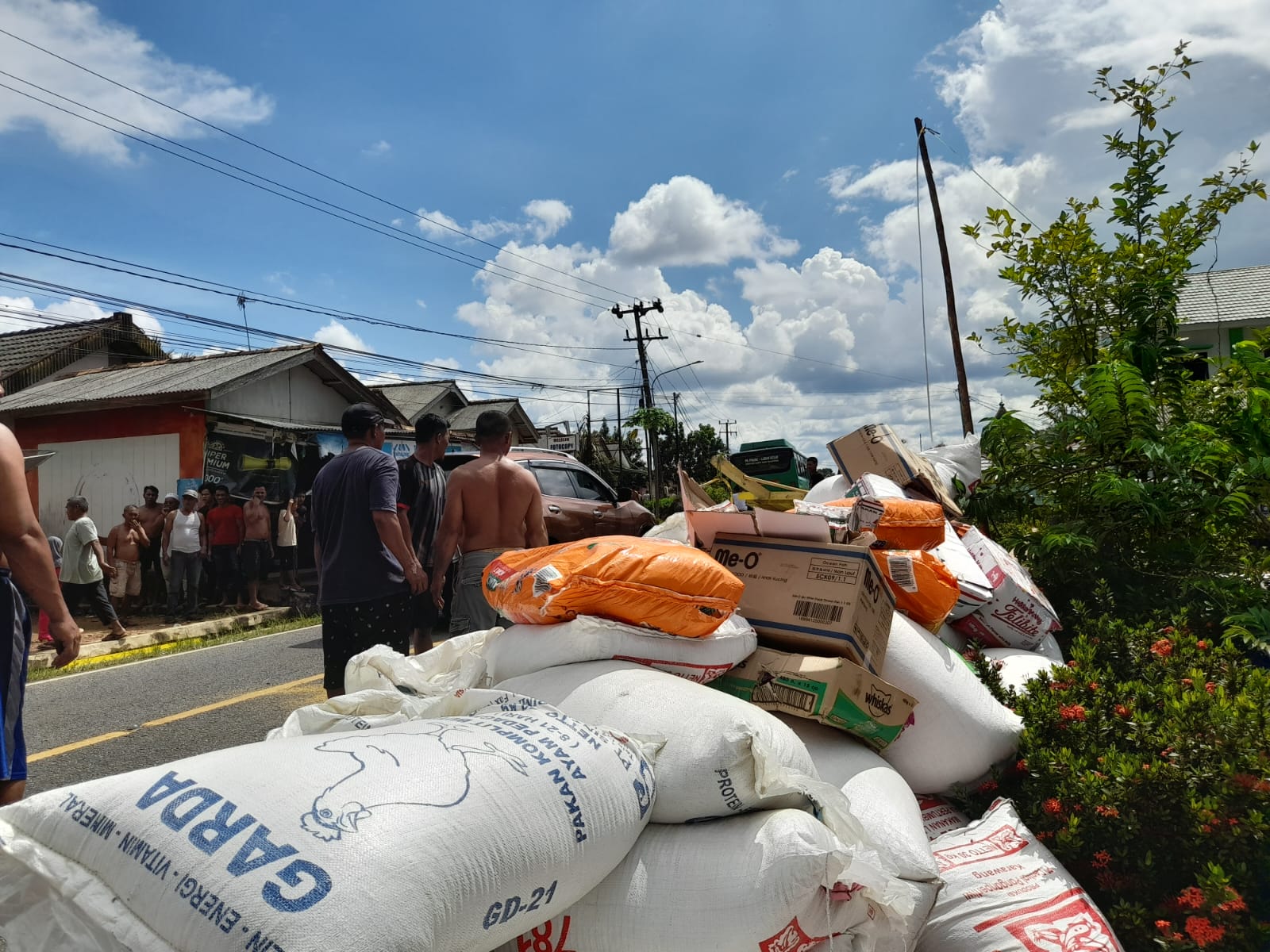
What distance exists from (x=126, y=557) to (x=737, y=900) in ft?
42.5

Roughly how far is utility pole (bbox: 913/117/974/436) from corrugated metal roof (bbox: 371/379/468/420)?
14810mm

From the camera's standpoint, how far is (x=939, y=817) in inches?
91.4

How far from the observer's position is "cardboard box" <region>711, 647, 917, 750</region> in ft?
6.90

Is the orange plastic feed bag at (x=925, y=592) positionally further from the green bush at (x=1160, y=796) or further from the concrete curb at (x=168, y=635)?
the concrete curb at (x=168, y=635)

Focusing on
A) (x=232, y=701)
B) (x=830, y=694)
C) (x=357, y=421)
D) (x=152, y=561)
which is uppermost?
(x=357, y=421)

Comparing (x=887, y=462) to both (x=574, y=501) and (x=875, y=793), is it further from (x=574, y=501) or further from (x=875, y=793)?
(x=574, y=501)

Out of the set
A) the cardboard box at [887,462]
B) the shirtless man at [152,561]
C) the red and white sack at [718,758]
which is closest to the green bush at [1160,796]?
the red and white sack at [718,758]

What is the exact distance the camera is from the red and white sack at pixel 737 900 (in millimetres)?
1514

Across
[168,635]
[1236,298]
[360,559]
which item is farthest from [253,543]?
[1236,298]

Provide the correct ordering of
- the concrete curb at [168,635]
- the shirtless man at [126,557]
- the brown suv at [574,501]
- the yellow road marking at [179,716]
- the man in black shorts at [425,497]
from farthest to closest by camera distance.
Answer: the shirtless man at [126,557]
the brown suv at [574,501]
the concrete curb at [168,635]
the man in black shorts at [425,497]
the yellow road marking at [179,716]

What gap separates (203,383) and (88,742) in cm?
996

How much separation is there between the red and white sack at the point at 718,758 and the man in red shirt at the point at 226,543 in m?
11.3

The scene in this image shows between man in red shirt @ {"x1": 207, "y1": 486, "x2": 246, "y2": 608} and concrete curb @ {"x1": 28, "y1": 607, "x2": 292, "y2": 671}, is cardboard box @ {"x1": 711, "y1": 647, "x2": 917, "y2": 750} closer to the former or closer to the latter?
concrete curb @ {"x1": 28, "y1": 607, "x2": 292, "y2": 671}

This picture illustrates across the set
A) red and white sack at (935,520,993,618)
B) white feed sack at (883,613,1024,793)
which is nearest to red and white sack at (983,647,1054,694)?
red and white sack at (935,520,993,618)
